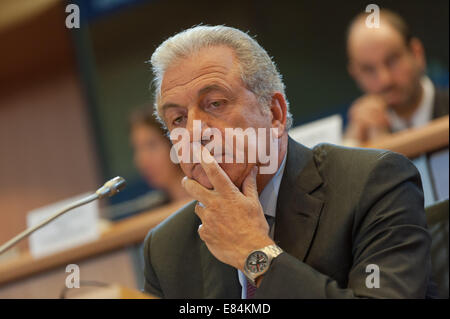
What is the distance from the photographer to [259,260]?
1.29 m

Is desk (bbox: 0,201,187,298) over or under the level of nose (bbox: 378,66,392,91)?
under

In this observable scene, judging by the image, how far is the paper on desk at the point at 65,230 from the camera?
2.66 m

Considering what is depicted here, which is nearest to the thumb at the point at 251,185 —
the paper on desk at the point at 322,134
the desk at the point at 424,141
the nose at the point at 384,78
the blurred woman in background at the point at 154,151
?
the desk at the point at 424,141

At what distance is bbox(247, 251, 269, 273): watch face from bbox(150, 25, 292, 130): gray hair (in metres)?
0.43

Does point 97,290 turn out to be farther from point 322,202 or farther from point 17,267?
point 17,267

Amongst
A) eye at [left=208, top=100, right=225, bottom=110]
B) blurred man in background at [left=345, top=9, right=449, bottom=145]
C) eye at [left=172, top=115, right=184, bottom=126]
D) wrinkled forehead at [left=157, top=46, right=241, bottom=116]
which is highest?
blurred man in background at [left=345, top=9, right=449, bottom=145]

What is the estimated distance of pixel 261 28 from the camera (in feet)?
16.1

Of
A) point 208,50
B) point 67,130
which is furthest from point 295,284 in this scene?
point 67,130

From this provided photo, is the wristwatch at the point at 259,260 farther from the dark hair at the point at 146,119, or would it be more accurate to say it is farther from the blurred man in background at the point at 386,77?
the dark hair at the point at 146,119

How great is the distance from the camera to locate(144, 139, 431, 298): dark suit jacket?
1249 mm

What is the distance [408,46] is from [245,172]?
1.94 metres

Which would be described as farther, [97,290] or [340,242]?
[97,290]

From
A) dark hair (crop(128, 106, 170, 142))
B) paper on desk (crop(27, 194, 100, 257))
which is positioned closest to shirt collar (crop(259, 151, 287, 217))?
paper on desk (crop(27, 194, 100, 257))

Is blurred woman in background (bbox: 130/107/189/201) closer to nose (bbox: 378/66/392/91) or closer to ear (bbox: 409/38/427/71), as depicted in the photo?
nose (bbox: 378/66/392/91)
